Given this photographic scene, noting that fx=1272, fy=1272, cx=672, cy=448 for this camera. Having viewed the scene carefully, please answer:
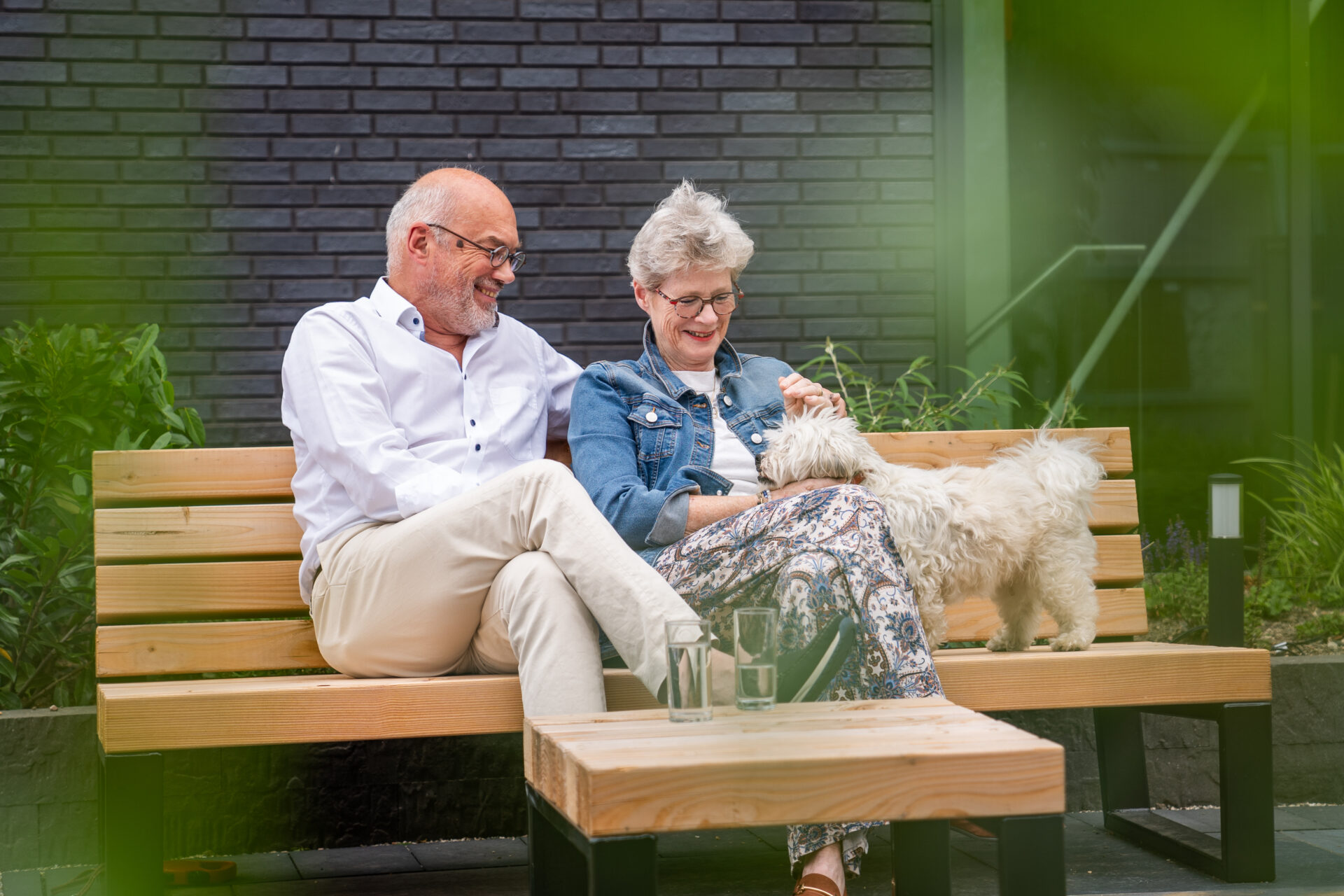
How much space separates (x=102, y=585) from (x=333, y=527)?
0.65 m

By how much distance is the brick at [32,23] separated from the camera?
5.29 meters

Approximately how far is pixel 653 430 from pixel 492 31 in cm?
295

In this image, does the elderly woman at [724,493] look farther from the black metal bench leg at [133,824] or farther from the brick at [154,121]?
the brick at [154,121]

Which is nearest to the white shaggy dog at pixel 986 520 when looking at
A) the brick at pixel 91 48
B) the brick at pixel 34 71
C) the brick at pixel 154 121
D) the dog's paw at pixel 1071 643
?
the dog's paw at pixel 1071 643

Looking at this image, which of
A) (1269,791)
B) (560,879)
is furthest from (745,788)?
(1269,791)

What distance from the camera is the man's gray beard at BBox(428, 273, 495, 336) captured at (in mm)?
3410

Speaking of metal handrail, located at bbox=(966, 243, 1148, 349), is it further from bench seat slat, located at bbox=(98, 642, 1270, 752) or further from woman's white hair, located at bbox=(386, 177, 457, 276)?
woman's white hair, located at bbox=(386, 177, 457, 276)

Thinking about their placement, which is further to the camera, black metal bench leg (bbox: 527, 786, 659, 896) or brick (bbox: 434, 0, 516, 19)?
brick (bbox: 434, 0, 516, 19)

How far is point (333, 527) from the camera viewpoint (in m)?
3.07

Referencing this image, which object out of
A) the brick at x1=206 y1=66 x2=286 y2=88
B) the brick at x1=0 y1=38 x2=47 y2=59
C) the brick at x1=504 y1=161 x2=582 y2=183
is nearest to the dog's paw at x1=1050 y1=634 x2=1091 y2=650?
the brick at x1=504 y1=161 x2=582 y2=183

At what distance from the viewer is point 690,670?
2168mm

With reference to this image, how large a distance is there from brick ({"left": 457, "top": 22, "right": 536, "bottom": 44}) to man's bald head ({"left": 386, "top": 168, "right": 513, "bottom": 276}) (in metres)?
2.27

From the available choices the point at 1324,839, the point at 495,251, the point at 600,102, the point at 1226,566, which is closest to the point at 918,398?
the point at 600,102

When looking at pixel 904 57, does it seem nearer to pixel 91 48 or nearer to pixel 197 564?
pixel 91 48
